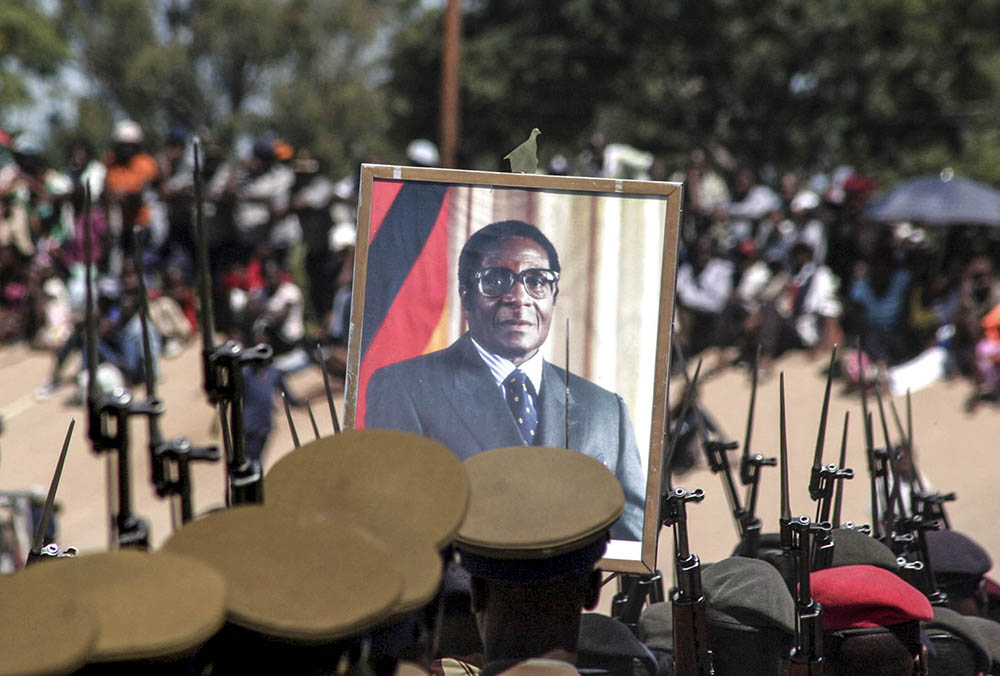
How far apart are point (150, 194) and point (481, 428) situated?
7.02m

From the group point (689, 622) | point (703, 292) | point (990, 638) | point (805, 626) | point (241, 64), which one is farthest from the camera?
point (241, 64)

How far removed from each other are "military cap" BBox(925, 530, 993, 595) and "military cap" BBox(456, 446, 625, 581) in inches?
57.7

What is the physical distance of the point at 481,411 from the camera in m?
2.80

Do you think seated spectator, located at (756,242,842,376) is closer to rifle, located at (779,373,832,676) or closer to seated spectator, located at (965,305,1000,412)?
seated spectator, located at (965,305,1000,412)

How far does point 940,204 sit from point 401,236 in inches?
291

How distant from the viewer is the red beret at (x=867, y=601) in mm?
2326

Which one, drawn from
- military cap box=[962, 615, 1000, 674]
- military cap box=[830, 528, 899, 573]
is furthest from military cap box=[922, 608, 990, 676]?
military cap box=[830, 528, 899, 573]

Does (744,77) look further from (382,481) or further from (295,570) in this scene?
(295,570)

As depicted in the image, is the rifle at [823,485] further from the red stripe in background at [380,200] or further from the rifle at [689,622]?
the red stripe in background at [380,200]

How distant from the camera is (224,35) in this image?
3447 cm

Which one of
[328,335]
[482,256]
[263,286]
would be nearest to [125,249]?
[263,286]

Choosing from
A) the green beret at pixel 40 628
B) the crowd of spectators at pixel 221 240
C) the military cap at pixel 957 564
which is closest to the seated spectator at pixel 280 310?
the crowd of spectators at pixel 221 240

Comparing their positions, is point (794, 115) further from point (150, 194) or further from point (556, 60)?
point (150, 194)

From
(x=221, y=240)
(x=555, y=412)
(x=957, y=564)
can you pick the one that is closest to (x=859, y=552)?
(x=957, y=564)
